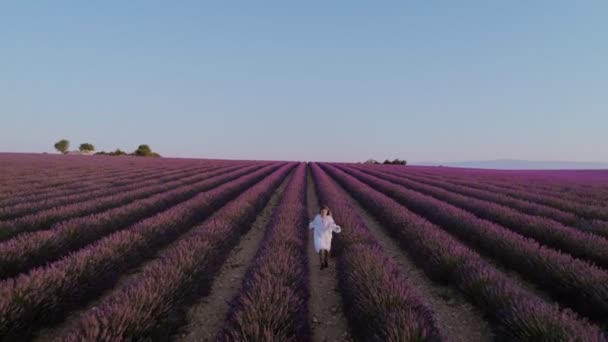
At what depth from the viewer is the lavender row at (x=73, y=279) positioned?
10.4 ft

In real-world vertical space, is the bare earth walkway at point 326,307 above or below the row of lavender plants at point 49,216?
below

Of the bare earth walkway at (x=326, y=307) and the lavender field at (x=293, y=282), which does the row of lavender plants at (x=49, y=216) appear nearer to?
the lavender field at (x=293, y=282)

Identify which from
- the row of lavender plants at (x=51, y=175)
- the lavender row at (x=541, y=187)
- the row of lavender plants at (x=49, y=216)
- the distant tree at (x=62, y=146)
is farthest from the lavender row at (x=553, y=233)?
the distant tree at (x=62, y=146)

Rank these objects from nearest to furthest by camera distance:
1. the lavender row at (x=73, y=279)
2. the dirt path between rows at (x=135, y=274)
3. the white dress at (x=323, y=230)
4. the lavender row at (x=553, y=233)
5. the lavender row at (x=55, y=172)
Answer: the lavender row at (x=73, y=279) < the dirt path between rows at (x=135, y=274) < the lavender row at (x=553, y=233) < the white dress at (x=323, y=230) < the lavender row at (x=55, y=172)

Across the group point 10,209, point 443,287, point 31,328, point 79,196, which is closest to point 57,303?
point 31,328

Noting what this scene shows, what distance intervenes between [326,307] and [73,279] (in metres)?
3.22

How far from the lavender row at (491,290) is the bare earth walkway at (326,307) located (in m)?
1.62

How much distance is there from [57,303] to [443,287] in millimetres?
5135

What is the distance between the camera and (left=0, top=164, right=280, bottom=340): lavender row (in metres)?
3.16

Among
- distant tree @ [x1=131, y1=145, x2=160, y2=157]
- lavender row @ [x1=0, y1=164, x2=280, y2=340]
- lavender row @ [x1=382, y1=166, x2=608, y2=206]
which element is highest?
distant tree @ [x1=131, y1=145, x2=160, y2=157]

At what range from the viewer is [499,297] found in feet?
11.8

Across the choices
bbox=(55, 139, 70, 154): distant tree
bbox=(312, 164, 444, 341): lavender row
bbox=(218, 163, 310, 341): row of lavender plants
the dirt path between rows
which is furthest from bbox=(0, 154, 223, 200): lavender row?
bbox=(55, 139, 70, 154): distant tree

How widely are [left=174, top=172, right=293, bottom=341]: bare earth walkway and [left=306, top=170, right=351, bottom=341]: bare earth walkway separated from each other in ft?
3.56

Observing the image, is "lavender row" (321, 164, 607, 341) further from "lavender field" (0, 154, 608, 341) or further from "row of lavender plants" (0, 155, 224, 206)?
"row of lavender plants" (0, 155, 224, 206)
